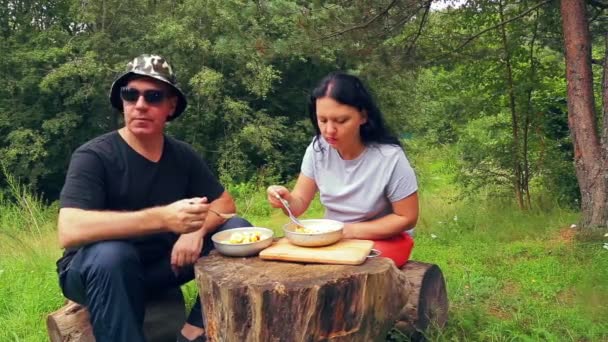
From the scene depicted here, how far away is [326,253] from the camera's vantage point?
227 cm

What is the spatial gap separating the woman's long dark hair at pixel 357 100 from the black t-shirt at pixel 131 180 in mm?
692

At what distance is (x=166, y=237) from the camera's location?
8.95ft

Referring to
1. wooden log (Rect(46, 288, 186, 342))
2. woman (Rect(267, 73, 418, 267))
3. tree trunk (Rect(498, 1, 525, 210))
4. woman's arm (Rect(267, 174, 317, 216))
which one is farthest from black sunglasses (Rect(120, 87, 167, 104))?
tree trunk (Rect(498, 1, 525, 210))

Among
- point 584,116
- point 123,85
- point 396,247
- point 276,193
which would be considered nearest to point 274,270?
point 276,193

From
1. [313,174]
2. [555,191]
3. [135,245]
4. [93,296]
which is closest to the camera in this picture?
[93,296]

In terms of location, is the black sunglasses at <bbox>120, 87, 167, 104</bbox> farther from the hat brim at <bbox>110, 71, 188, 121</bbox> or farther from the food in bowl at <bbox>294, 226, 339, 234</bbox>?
the food in bowl at <bbox>294, 226, 339, 234</bbox>

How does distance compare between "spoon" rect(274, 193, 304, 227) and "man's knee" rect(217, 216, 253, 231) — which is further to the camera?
"man's knee" rect(217, 216, 253, 231)

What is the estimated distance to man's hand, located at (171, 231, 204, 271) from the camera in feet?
8.47

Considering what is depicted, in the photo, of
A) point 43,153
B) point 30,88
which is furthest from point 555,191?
point 30,88

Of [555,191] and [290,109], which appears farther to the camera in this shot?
[290,109]

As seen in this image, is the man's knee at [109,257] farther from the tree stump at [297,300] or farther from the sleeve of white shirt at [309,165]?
the sleeve of white shirt at [309,165]

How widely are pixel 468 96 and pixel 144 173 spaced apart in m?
4.50

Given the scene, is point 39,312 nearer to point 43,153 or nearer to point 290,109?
point 43,153

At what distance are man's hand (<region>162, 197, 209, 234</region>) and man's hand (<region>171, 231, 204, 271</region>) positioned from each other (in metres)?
0.31
